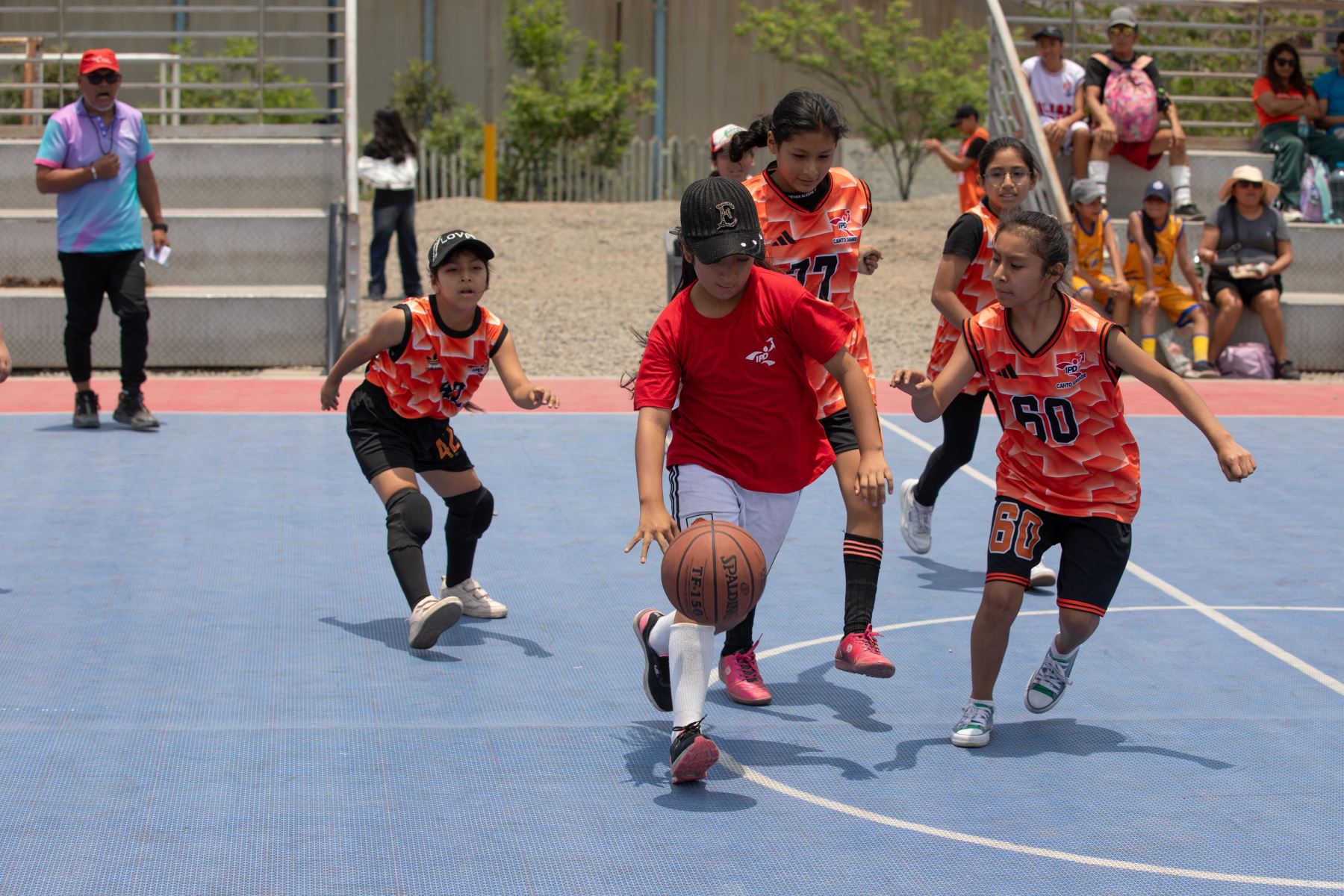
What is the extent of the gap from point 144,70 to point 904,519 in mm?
19778

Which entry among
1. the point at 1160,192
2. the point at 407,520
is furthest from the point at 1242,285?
the point at 407,520

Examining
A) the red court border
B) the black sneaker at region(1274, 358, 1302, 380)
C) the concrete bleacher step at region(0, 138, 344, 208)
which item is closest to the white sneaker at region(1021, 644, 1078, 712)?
the red court border

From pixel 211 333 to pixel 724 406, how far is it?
9638 mm

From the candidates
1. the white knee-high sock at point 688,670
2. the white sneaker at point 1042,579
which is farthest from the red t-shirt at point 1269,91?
the white knee-high sock at point 688,670

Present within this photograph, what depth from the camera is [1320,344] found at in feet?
48.1

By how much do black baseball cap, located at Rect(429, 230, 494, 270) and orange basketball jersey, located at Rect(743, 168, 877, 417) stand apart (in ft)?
3.44

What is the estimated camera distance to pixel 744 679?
18.6ft

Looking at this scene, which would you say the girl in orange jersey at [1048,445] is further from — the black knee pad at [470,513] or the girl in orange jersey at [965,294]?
the black knee pad at [470,513]

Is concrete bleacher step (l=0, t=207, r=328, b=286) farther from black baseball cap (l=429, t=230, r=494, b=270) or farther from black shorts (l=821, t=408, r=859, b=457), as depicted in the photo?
black shorts (l=821, t=408, r=859, b=457)

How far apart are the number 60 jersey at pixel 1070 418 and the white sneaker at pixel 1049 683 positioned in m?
0.52

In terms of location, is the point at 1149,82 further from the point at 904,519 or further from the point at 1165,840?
the point at 1165,840

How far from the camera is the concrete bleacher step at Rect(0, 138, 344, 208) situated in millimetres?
15086

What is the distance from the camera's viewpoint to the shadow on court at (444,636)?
618 cm

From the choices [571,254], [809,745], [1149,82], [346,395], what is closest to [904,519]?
[809,745]
